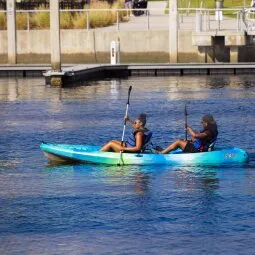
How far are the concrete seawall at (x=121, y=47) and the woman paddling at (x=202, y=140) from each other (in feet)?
92.0

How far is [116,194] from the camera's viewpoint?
857 inches

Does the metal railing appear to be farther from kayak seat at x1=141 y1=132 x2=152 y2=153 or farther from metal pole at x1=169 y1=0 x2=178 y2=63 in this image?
kayak seat at x1=141 y1=132 x2=152 y2=153

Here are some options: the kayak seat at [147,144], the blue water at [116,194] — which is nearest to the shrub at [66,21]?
the blue water at [116,194]

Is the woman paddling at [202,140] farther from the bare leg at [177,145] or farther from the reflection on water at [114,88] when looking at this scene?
the reflection on water at [114,88]

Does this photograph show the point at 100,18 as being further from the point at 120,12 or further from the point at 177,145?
the point at 177,145

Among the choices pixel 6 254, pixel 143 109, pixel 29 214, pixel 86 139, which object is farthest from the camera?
pixel 143 109

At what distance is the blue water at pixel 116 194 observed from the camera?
1797 cm

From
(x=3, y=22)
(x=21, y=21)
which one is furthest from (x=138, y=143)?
(x=3, y=22)

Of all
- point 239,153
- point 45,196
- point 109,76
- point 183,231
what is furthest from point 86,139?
point 109,76

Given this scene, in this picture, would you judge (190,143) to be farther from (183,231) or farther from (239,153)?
(183,231)

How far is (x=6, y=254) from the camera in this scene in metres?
17.3

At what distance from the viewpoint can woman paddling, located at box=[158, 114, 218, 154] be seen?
24562 mm

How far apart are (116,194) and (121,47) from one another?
33.4 m

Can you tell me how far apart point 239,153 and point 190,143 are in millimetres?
1153
